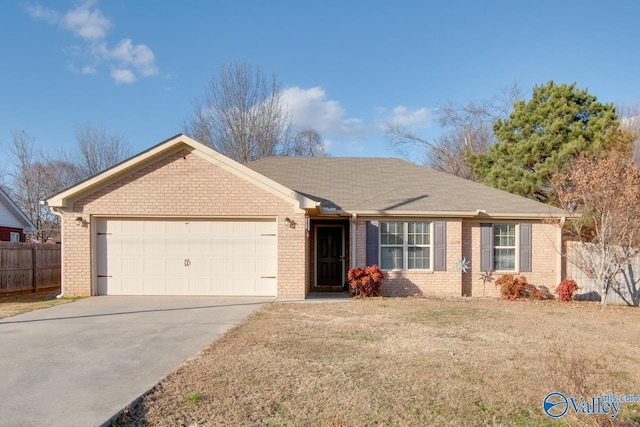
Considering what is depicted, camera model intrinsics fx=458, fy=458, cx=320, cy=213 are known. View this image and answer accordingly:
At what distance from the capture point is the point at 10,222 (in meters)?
21.4

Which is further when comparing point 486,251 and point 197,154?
point 486,251

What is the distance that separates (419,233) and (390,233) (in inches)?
33.4

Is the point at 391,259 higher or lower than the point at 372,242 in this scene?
lower

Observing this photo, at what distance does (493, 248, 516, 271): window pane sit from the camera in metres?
13.6

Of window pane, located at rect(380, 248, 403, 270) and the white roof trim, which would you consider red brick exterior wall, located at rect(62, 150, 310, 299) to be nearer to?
the white roof trim

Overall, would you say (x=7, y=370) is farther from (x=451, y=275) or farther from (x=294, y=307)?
(x=451, y=275)

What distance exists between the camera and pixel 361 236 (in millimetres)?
13195

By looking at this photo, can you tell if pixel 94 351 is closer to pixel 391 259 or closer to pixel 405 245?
pixel 391 259

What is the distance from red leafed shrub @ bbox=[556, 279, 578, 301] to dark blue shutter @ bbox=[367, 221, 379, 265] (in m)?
5.15

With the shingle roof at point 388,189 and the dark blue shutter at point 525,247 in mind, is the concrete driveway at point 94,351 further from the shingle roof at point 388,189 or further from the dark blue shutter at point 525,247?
the dark blue shutter at point 525,247

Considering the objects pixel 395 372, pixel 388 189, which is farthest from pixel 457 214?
pixel 395 372

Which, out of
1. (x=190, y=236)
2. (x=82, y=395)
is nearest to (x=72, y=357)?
(x=82, y=395)

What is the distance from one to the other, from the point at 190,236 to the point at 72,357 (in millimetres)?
6208

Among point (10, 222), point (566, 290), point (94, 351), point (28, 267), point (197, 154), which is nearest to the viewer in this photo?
point (94, 351)
